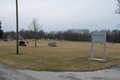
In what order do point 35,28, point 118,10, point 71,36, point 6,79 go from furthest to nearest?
point 71,36 → point 35,28 → point 118,10 → point 6,79

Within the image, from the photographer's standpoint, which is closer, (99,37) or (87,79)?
(87,79)

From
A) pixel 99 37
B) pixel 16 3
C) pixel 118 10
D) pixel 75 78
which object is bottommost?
pixel 75 78

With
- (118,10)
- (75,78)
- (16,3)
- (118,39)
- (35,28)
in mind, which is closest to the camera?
(75,78)

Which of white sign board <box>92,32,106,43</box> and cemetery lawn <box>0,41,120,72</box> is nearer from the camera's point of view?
cemetery lawn <box>0,41,120,72</box>

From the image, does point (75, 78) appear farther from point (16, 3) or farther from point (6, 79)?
point (16, 3)

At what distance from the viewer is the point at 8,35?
391 ft

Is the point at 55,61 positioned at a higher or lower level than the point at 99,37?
lower

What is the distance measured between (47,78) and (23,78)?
0.96m

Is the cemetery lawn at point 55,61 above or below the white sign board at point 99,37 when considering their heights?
below

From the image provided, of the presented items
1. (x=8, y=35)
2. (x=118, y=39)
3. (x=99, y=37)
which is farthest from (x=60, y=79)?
(x=8, y=35)

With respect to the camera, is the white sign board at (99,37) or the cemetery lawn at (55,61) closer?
the cemetery lawn at (55,61)

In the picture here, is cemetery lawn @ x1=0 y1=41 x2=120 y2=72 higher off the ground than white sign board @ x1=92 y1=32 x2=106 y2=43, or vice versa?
white sign board @ x1=92 y1=32 x2=106 y2=43

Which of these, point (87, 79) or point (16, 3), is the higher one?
point (16, 3)

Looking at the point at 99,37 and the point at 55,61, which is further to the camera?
the point at 99,37
